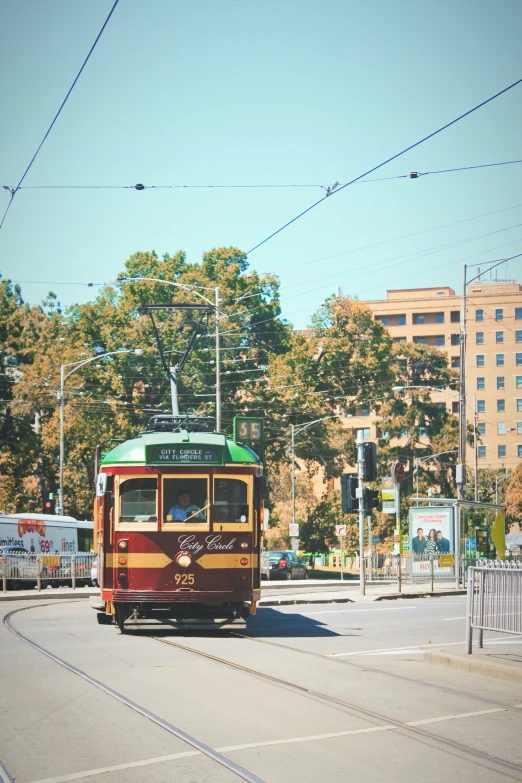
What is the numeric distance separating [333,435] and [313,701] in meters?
53.1

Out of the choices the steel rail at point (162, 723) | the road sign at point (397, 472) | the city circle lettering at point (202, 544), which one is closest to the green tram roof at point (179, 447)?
the city circle lettering at point (202, 544)

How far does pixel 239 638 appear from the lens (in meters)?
16.6

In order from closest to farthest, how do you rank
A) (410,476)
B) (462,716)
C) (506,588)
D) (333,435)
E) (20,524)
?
(462,716)
(506,588)
(20,524)
(333,435)
(410,476)

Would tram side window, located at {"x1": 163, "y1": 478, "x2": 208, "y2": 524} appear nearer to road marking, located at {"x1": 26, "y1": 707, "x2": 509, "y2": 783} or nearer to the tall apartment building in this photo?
road marking, located at {"x1": 26, "y1": 707, "x2": 509, "y2": 783}

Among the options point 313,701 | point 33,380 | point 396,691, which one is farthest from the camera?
point 33,380

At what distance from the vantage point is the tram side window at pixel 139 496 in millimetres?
16312

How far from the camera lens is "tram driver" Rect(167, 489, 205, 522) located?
16.4 m

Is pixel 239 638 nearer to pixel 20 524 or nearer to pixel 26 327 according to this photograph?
pixel 20 524

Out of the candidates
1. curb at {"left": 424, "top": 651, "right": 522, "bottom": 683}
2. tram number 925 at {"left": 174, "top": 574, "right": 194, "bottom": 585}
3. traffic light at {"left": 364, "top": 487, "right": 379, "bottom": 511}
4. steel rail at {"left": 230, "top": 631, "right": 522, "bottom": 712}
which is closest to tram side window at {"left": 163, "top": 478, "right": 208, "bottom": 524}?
tram number 925 at {"left": 174, "top": 574, "right": 194, "bottom": 585}

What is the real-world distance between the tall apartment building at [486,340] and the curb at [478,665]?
9351 centimetres

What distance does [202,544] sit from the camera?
16266 mm

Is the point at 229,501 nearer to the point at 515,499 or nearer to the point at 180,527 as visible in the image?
the point at 180,527

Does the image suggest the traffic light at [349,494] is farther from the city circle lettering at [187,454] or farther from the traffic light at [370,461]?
the city circle lettering at [187,454]

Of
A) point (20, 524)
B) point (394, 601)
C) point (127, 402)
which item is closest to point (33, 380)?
point (127, 402)
